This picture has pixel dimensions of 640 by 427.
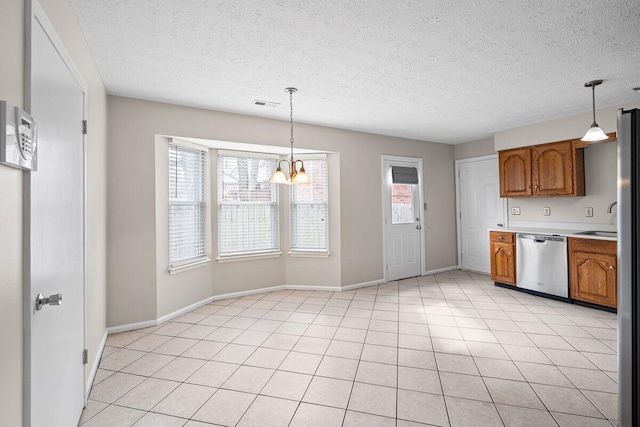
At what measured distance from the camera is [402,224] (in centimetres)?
566

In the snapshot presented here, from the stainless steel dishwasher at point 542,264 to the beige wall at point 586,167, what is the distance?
72 centimetres

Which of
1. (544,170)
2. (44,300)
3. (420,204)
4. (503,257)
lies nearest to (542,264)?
(503,257)

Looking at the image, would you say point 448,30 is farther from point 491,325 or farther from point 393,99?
point 491,325

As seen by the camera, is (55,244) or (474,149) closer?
(55,244)

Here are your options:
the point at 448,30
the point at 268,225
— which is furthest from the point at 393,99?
the point at 268,225

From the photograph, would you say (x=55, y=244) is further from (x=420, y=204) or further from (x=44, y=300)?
(x=420, y=204)

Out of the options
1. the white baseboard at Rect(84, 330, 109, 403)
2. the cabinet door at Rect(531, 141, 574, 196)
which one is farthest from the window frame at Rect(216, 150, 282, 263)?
the cabinet door at Rect(531, 141, 574, 196)

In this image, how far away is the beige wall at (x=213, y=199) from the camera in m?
3.37

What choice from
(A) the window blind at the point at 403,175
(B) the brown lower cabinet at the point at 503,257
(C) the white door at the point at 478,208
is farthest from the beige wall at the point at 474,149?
(B) the brown lower cabinet at the point at 503,257

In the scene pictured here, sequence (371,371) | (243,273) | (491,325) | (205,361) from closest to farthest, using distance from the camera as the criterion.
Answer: (371,371), (205,361), (491,325), (243,273)

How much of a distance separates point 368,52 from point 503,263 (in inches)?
159

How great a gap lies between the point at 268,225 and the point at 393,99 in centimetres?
259

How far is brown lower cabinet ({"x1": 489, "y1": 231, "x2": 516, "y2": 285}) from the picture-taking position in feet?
15.7

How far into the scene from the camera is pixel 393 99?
12.0 feet
